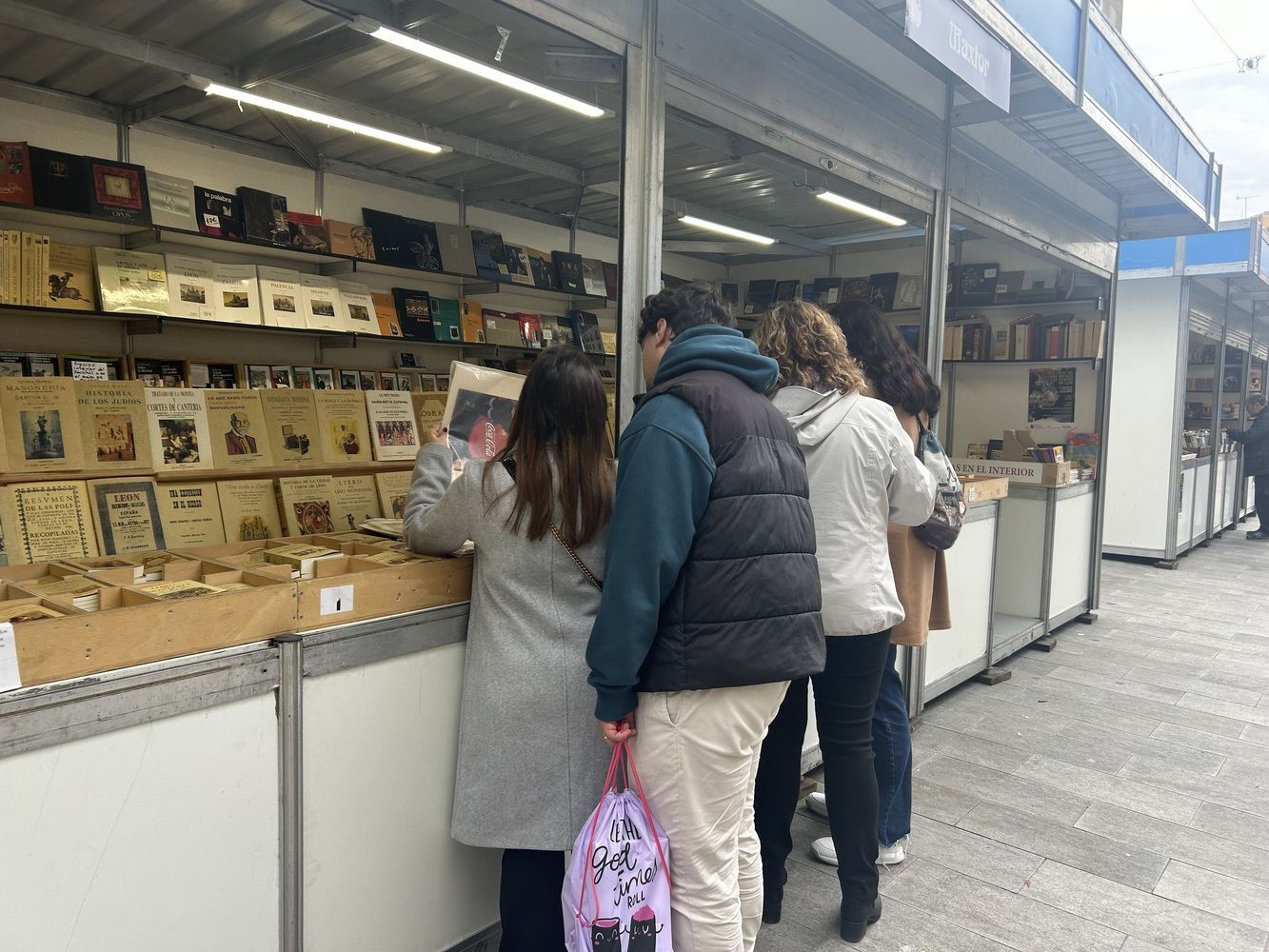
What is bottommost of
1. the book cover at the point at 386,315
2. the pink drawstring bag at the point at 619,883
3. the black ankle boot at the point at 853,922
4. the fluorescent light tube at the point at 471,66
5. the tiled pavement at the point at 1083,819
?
the tiled pavement at the point at 1083,819

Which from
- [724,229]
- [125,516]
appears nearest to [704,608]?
[125,516]

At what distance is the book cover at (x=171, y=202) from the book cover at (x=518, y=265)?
6.27 feet

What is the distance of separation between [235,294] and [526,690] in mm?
3265

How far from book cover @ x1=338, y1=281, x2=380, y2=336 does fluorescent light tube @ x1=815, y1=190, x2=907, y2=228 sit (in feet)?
8.70

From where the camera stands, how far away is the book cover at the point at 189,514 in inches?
117

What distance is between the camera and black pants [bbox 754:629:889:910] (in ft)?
7.30

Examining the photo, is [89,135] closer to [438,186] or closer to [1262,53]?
[438,186]

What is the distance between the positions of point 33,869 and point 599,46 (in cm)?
210

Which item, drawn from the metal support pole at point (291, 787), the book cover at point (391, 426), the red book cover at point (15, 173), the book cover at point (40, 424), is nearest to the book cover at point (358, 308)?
Answer: the book cover at point (391, 426)

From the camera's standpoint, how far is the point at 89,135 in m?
3.94

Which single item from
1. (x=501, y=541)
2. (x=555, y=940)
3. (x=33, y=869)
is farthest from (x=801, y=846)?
(x=33, y=869)

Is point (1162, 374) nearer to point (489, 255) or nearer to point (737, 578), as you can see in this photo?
point (489, 255)

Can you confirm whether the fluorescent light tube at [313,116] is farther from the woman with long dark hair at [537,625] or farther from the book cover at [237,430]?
the woman with long dark hair at [537,625]

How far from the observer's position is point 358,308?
4.72 meters
